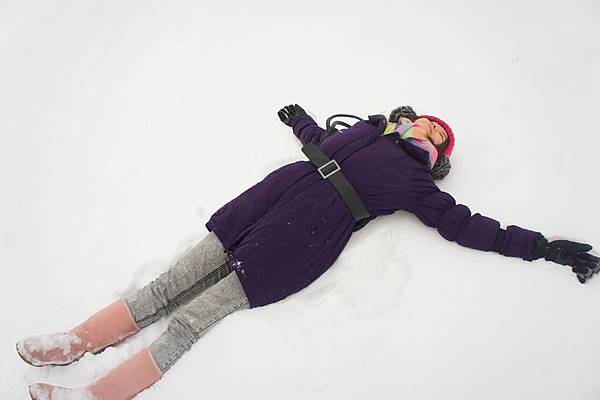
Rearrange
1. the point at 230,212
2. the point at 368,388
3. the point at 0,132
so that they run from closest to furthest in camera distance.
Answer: the point at 368,388 < the point at 230,212 < the point at 0,132

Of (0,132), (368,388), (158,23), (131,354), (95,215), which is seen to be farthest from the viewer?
(158,23)

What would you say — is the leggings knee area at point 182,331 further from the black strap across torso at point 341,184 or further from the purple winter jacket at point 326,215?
the black strap across torso at point 341,184

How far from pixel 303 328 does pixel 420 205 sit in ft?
2.37

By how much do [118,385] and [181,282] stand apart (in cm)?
42

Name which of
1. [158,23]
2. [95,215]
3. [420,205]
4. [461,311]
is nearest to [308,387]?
[461,311]

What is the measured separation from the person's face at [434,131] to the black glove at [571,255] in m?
0.61

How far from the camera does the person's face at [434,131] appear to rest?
88.4 inches

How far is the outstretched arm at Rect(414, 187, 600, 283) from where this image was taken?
1.92m

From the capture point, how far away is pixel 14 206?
7.95 feet

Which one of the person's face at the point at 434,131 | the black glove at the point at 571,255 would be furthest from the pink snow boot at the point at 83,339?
the black glove at the point at 571,255

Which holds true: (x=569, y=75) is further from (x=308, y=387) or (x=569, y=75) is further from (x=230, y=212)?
(x=308, y=387)

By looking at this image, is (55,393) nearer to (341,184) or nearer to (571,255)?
(341,184)

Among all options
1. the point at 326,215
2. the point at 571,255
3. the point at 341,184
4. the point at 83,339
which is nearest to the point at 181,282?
the point at 83,339

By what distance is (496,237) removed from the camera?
2.00 metres
